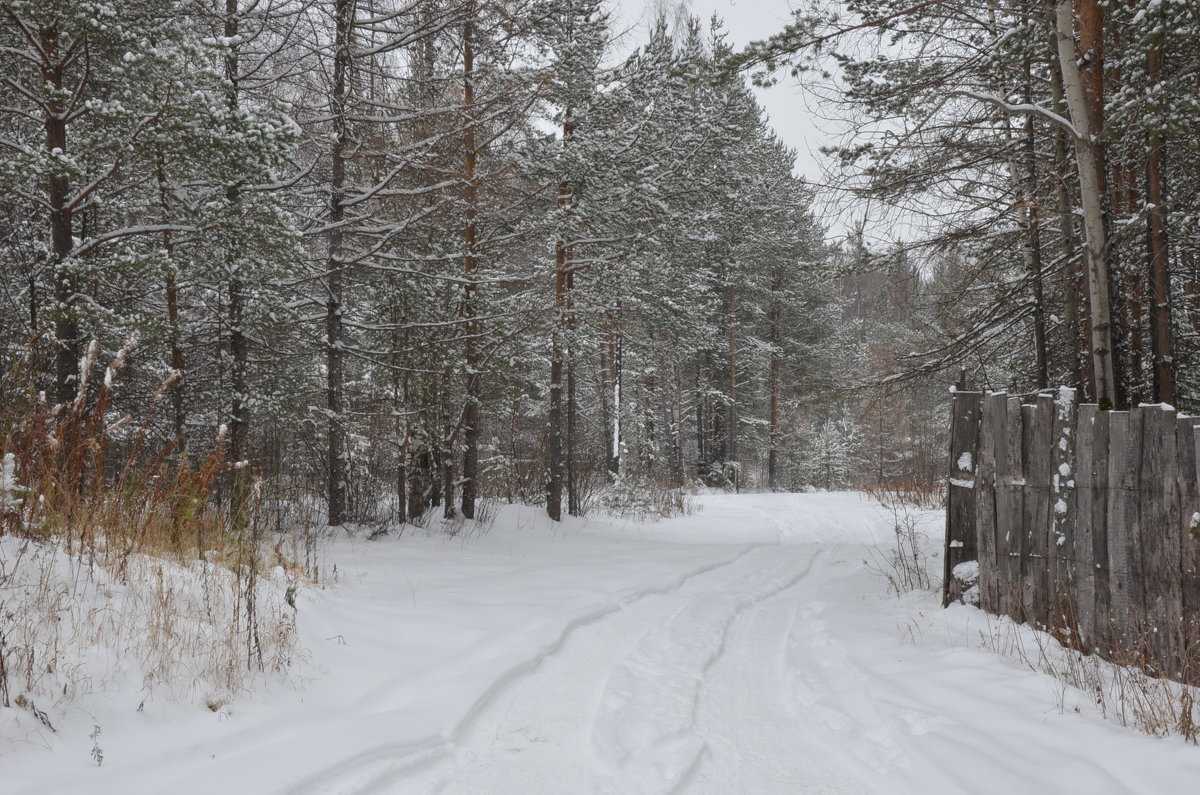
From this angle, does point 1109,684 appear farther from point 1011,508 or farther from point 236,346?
point 236,346

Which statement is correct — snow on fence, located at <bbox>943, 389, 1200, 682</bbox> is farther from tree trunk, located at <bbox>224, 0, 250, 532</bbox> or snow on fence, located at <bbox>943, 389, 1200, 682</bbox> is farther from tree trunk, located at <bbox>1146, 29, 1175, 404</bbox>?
tree trunk, located at <bbox>224, 0, 250, 532</bbox>

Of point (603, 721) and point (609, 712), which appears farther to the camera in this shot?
point (609, 712)

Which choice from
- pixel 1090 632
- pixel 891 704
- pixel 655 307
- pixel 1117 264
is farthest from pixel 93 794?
pixel 655 307

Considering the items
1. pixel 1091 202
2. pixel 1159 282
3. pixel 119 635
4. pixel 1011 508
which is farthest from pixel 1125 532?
pixel 119 635

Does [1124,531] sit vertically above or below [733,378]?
below

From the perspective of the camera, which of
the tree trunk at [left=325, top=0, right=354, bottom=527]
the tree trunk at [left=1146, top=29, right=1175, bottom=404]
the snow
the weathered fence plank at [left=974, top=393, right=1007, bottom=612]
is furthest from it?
the tree trunk at [left=325, top=0, right=354, bottom=527]

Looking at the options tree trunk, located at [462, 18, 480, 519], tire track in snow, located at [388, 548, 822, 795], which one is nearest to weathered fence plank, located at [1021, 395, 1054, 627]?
tire track in snow, located at [388, 548, 822, 795]

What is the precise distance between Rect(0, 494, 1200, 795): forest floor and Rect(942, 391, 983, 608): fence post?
522mm

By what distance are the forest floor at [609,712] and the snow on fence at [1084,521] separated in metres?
0.48

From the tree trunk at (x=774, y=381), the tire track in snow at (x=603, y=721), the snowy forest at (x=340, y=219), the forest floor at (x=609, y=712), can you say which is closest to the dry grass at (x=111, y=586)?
the forest floor at (x=609, y=712)

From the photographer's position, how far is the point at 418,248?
10.5 meters

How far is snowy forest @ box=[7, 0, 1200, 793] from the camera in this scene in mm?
4184

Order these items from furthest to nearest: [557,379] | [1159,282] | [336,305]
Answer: [557,379]
[336,305]
[1159,282]

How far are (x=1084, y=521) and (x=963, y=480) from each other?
3.59 ft
